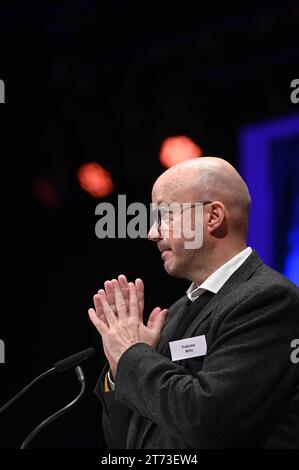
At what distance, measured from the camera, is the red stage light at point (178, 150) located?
17.7 feet

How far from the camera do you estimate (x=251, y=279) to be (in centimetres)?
225

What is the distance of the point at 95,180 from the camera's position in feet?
18.7

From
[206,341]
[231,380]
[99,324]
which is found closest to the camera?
[231,380]

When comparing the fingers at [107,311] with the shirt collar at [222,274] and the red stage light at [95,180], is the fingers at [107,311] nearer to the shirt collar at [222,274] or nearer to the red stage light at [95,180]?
the shirt collar at [222,274]

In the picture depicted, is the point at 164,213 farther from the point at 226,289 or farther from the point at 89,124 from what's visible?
the point at 89,124

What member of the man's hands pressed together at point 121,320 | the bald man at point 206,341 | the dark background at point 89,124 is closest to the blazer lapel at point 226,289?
the bald man at point 206,341

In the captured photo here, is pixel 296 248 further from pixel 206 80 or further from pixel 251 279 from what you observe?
pixel 251 279

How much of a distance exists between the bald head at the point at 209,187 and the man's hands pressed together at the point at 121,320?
30 cm

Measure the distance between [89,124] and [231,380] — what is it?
12.4 ft

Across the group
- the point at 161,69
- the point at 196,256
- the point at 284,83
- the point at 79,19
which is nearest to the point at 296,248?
the point at 284,83

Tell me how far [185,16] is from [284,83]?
801mm

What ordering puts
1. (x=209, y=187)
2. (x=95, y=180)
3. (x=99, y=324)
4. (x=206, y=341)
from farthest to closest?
(x=95, y=180) < (x=209, y=187) < (x=99, y=324) < (x=206, y=341)

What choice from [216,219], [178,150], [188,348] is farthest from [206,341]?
[178,150]

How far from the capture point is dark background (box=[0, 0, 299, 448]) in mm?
4906
